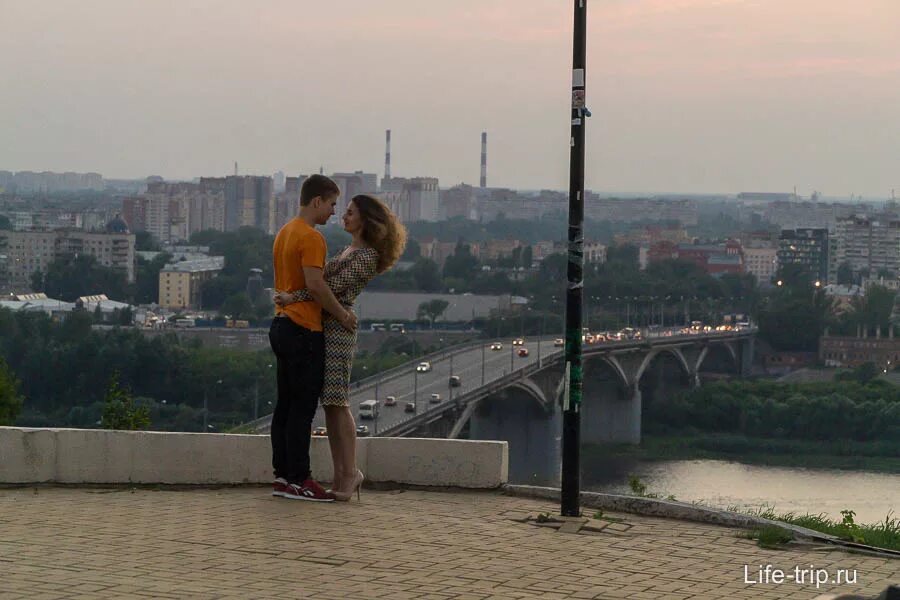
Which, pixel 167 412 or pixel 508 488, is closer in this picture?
pixel 508 488

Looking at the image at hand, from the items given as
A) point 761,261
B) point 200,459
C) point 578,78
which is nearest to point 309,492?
point 200,459

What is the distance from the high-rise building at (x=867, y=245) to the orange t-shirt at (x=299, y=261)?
11144 centimetres

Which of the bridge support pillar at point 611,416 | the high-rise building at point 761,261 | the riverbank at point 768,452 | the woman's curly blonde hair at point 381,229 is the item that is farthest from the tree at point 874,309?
the woman's curly blonde hair at point 381,229

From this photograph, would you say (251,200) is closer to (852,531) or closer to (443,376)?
(443,376)

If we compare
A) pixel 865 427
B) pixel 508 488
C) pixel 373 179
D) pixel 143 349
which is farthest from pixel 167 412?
pixel 373 179

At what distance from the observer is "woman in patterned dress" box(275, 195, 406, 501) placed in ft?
17.2

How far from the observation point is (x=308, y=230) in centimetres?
514

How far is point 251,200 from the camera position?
135500 mm

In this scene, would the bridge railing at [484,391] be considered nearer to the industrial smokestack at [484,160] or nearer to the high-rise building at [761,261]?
the high-rise building at [761,261]

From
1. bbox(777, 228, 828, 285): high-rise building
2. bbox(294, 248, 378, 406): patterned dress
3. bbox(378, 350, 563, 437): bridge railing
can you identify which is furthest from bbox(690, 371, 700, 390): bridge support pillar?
bbox(777, 228, 828, 285): high-rise building

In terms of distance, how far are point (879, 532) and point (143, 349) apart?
42856 mm

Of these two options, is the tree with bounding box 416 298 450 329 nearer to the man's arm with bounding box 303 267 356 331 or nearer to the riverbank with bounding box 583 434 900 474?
the riverbank with bounding box 583 434 900 474

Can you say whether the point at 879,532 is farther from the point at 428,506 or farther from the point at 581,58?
the point at 581,58

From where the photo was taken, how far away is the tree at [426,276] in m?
88.7
